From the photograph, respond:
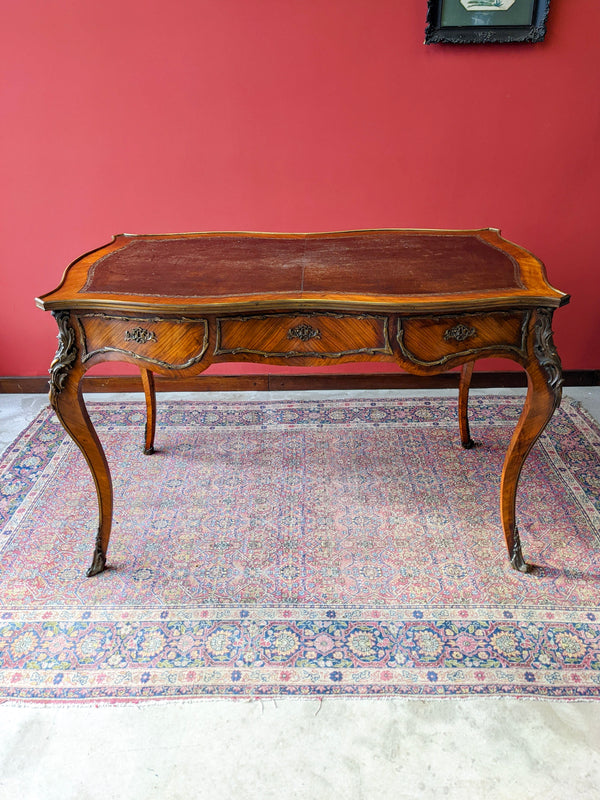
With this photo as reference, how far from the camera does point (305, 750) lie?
1.45 meters

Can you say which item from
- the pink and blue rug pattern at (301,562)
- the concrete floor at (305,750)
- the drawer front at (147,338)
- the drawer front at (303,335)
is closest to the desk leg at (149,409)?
the pink and blue rug pattern at (301,562)

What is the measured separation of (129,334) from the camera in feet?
5.69

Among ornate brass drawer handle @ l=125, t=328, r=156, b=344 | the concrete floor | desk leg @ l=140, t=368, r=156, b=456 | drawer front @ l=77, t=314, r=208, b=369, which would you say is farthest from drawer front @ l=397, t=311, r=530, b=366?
desk leg @ l=140, t=368, r=156, b=456

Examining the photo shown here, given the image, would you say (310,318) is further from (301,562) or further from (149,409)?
(149,409)

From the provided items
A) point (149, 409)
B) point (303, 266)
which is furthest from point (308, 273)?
point (149, 409)

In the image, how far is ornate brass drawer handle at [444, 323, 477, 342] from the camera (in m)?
1.71

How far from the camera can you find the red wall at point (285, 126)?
8.41 ft

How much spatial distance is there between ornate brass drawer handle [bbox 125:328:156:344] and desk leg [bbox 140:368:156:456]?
77 cm

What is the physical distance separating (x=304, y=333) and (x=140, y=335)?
463 millimetres

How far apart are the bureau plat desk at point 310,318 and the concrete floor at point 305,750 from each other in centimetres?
72

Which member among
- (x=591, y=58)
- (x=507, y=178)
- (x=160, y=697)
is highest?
(x=591, y=58)

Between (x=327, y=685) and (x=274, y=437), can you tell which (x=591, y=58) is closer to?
(x=274, y=437)

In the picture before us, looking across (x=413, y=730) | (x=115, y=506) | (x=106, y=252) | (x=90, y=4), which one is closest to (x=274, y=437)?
(x=115, y=506)

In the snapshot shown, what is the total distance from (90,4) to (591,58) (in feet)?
6.88
